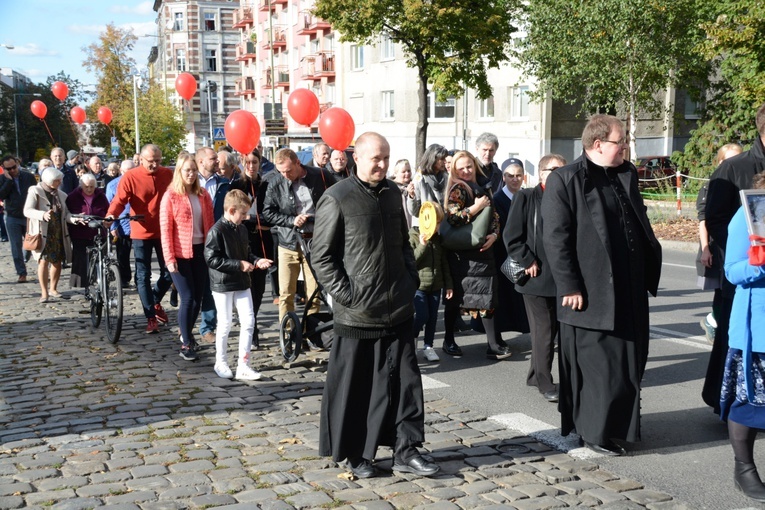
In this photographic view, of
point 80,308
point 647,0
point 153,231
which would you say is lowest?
point 80,308

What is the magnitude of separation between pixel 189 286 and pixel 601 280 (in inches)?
180

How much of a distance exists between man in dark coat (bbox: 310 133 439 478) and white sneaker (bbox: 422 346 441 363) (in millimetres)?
3226

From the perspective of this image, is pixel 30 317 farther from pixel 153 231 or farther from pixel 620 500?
pixel 620 500

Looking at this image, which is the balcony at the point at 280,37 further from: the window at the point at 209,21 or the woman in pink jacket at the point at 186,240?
the woman in pink jacket at the point at 186,240

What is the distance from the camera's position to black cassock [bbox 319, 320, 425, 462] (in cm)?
513

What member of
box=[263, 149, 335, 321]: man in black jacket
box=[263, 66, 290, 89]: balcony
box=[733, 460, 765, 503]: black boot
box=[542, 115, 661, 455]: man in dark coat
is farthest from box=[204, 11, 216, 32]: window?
box=[733, 460, 765, 503]: black boot

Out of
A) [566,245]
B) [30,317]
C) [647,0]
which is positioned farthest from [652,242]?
[647,0]

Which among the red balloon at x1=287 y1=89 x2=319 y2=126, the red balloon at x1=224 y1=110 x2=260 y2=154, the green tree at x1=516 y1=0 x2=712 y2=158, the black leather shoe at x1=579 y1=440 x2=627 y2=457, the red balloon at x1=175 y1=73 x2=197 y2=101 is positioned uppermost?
the green tree at x1=516 y1=0 x2=712 y2=158

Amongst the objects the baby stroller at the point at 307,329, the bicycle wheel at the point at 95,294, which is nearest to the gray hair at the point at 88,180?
the bicycle wheel at the point at 95,294

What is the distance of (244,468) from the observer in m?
5.38

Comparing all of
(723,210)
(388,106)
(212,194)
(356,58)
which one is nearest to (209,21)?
(356,58)

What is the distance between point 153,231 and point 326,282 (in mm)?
5492

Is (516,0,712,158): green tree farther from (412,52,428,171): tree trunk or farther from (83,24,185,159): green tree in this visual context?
(83,24,185,159): green tree

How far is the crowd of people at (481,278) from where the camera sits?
5125 millimetres
